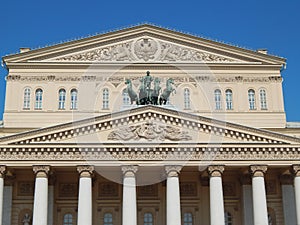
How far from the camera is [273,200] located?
4334cm

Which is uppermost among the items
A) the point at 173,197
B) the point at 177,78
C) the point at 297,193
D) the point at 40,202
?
the point at 177,78

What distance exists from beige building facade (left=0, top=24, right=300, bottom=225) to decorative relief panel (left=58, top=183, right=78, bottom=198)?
74mm

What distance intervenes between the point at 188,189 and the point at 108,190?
5.69 metres

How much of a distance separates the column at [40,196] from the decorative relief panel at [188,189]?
1025 centimetres

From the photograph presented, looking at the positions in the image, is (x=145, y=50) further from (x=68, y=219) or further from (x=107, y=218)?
(x=68, y=219)

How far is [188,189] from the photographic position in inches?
1724

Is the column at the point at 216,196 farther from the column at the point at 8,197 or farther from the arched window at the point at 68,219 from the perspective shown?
the column at the point at 8,197

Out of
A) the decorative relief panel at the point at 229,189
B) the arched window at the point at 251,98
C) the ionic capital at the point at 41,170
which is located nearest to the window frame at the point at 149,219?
the decorative relief panel at the point at 229,189

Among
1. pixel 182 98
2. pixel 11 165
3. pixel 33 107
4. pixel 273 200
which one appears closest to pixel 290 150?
pixel 273 200

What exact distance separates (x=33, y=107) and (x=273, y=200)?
20346mm

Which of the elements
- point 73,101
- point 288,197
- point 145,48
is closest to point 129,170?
point 288,197

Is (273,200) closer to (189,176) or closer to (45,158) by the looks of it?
(189,176)

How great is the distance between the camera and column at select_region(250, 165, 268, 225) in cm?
3806

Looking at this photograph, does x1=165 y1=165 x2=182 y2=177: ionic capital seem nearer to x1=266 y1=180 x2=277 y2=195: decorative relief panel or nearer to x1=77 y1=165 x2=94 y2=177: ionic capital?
x1=77 y1=165 x2=94 y2=177: ionic capital
